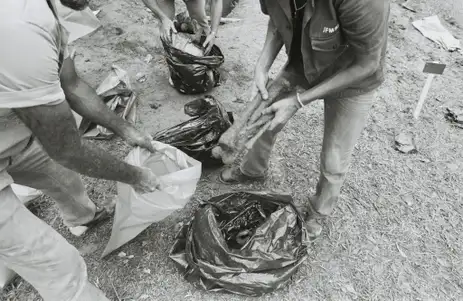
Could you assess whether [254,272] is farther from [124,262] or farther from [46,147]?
[46,147]

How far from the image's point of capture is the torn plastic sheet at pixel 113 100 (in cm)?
272

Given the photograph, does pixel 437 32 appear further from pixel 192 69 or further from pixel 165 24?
pixel 165 24

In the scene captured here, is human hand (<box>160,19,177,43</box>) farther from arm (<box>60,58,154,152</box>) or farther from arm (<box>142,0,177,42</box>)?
arm (<box>60,58,154,152</box>)

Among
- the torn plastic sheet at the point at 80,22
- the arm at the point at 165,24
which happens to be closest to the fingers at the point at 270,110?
the arm at the point at 165,24

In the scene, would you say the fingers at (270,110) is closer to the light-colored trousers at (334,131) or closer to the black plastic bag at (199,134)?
the light-colored trousers at (334,131)

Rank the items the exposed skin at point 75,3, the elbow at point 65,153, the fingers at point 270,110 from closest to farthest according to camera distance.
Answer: the elbow at point 65,153
the exposed skin at point 75,3
the fingers at point 270,110

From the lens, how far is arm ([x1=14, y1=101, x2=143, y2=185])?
3.74ft

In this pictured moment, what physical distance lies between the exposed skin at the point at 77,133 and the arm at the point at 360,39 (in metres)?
0.83

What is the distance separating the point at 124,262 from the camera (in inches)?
79.9

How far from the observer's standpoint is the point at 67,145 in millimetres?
1252

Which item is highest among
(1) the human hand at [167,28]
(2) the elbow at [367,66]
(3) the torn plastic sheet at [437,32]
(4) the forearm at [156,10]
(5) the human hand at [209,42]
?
(2) the elbow at [367,66]

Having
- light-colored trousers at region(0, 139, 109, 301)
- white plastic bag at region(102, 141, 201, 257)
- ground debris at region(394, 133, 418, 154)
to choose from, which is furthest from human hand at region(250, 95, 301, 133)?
ground debris at region(394, 133, 418, 154)

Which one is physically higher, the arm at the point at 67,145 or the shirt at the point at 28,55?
the shirt at the point at 28,55

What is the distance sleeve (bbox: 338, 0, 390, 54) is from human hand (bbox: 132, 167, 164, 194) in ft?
3.31
